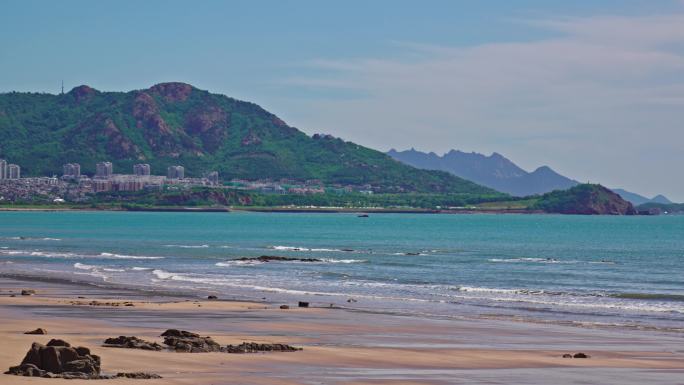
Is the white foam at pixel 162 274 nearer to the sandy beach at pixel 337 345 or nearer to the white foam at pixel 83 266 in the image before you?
the white foam at pixel 83 266

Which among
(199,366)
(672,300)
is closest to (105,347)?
(199,366)

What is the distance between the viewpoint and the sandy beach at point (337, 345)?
25469mm

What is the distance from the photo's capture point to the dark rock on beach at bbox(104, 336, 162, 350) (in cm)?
2886

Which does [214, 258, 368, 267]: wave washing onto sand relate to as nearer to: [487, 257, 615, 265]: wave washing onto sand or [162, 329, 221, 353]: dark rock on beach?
[487, 257, 615, 265]: wave washing onto sand

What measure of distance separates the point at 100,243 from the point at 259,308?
3419 inches

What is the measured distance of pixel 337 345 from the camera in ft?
107

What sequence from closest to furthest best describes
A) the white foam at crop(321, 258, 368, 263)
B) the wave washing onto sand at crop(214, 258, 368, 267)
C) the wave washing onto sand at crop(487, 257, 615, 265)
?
the wave washing onto sand at crop(214, 258, 368, 267) → the white foam at crop(321, 258, 368, 263) → the wave washing onto sand at crop(487, 257, 615, 265)

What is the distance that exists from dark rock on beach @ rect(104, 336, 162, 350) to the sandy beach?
50 centimetres

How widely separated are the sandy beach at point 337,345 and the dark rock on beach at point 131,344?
1.64ft

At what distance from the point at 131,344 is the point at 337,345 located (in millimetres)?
6481

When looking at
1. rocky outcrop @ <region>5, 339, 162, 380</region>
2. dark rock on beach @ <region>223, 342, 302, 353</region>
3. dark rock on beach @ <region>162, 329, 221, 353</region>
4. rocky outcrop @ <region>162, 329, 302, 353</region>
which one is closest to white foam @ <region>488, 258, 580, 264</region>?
dark rock on beach @ <region>223, 342, 302, 353</region>

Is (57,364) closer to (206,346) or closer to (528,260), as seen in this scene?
(206,346)

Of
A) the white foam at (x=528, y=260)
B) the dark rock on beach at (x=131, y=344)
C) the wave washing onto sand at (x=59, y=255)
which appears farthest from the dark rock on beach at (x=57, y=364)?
the white foam at (x=528, y=260)

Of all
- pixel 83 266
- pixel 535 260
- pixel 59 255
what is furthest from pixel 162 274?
pixel 535 260
